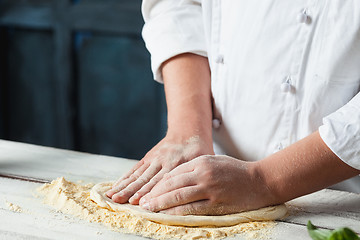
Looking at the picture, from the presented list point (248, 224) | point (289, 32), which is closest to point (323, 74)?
point (289, 32)

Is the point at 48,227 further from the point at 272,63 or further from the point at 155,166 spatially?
the point at 272,63

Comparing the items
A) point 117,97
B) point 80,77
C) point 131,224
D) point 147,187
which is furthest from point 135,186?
point 80,77

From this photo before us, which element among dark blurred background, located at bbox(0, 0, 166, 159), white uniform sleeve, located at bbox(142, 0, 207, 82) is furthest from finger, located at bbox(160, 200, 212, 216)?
dark blurred background, located at bbox(0, 0, 166, 159)

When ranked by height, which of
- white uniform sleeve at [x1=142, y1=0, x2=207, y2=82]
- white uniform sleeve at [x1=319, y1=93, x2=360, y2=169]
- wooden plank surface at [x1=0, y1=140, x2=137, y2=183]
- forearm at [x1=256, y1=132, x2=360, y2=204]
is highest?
white uniform sleeve at [x1=142, y1=0, x2=207, y2=82]

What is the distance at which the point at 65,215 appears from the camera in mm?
870

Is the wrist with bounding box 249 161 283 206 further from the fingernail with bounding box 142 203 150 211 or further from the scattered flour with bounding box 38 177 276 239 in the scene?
the fingernail with bounding box 142 203 150 211

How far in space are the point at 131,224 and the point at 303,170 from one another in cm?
32

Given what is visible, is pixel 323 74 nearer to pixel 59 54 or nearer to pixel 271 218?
pixel 271 218

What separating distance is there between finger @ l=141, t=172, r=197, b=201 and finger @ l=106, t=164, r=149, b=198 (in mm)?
66

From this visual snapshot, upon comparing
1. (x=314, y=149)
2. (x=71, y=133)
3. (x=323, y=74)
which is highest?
(x=323, y=74)

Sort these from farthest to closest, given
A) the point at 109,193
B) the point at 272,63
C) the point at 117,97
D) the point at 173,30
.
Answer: the point at 117,97
the point at 173,30
the point at 272,63
the point at 109,193

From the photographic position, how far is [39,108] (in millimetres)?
3018

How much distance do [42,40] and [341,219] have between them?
93.4 inches

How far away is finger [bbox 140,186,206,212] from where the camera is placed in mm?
879
